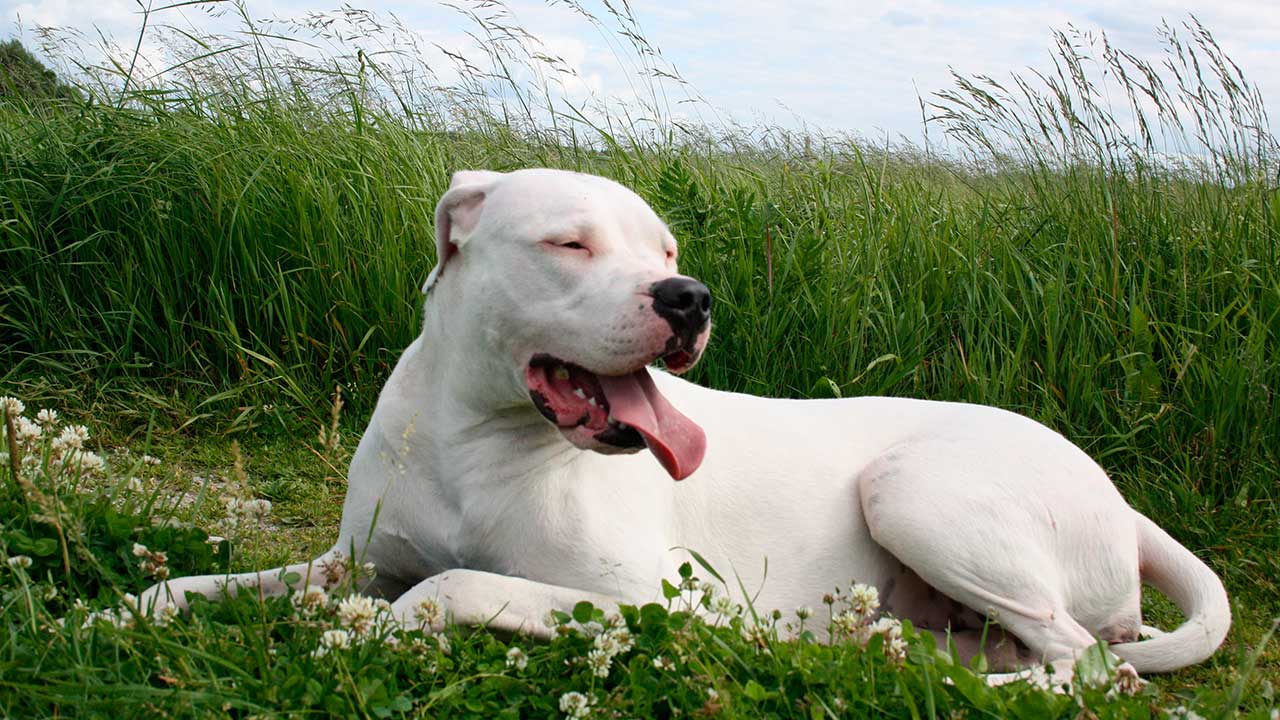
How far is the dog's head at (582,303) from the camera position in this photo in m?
2.51

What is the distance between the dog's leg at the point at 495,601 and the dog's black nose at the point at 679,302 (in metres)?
0.65

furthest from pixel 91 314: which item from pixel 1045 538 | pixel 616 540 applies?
pixel 1045 538

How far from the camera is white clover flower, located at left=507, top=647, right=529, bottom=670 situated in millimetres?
2264

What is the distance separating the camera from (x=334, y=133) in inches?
224

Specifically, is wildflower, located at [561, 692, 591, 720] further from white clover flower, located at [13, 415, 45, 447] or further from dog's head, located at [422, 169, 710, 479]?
white clover flower, located at [13, 415, 45, 447]

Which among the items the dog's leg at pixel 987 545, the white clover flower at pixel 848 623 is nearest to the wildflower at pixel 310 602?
the white clover flower at pixel 848 623

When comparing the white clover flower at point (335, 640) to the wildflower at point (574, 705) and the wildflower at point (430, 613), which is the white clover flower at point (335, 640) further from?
the wildflower at point (574, 705)

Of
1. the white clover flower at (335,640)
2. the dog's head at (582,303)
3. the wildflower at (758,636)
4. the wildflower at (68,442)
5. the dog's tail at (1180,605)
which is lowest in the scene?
the dog's tail at (1180,605)

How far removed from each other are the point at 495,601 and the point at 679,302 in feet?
2.58

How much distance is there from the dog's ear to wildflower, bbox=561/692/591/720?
45.7 inches

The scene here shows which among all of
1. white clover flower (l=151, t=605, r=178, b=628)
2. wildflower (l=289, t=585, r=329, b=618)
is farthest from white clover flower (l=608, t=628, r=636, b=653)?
white clover flower (l=151, t=605, r=178, b=628)

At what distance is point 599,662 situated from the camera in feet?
7.35

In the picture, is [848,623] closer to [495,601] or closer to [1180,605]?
[495,601]

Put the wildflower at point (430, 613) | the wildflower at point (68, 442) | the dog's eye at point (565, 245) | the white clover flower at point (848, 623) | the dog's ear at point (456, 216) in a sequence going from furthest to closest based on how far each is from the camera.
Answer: the wildflower at point (68, 442), the dog's ear at point (456, 216), the dog's eye at point (565, 245), the white clover flower at point (848, 623), the wildflower at point (430, 613)
